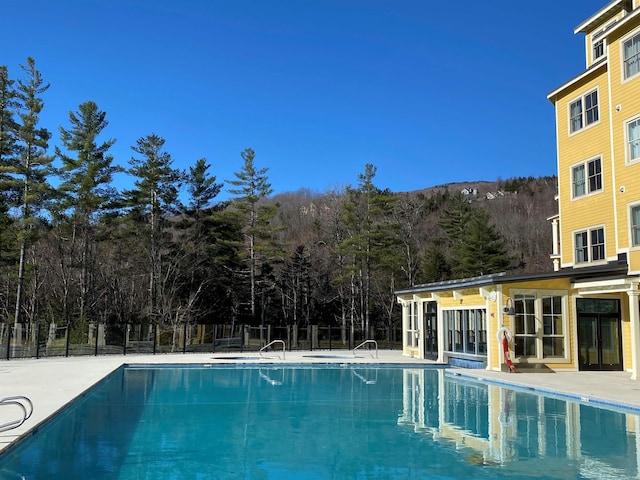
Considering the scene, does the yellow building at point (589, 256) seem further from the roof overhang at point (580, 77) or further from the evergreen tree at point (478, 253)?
the evergreen tree at point (478, 253)

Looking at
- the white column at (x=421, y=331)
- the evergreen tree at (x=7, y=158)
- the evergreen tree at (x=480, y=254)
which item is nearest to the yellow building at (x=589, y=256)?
the white column at (x=421, y=331)

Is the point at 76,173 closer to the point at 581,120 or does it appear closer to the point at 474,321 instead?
the point at 474,321

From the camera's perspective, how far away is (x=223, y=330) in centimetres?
2531

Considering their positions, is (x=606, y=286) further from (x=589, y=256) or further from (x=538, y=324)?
(x=589, y=256)

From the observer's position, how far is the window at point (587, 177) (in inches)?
647

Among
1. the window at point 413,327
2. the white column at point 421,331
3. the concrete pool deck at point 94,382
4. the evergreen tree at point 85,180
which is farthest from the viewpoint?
the evergreen tree at point 85,180

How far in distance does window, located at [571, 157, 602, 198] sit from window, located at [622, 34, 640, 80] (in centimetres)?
256

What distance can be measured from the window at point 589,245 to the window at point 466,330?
11.4ft

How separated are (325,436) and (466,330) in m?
10.8

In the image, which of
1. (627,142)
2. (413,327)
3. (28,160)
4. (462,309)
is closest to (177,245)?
(28,160)

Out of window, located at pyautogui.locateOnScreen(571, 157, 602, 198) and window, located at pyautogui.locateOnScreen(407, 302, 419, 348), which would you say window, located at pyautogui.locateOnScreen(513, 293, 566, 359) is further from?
window, located at pyautogui.locateOnScreen(407, 302, 419, 348)

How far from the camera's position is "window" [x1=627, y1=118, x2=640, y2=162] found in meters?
14.5

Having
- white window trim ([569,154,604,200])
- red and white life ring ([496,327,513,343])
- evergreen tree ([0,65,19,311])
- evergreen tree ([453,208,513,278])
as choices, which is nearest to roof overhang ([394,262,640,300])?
red and white life ring ([496,327,513,343])

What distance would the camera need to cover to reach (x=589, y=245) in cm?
1672
